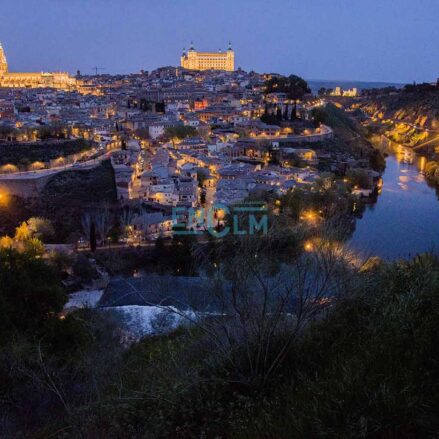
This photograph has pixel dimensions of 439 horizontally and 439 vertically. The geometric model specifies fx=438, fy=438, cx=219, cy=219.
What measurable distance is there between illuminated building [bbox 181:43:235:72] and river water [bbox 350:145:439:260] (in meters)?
35.8

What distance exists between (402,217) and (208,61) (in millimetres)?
42518

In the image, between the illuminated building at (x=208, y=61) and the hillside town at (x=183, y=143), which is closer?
the hillside town at (x=183, y=143)

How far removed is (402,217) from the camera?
11289mm

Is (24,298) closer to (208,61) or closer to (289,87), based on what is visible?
(289,87)

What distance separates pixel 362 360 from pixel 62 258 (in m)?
6.96

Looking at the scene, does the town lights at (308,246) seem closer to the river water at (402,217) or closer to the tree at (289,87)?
the river water at (402,217)

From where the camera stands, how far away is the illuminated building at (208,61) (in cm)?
4894

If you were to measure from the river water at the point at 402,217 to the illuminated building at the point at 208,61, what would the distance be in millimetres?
35848

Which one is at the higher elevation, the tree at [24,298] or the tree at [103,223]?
the tree at [24,298]

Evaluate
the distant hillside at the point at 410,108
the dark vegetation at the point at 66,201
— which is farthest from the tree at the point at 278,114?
the dark vegetation at the point at 66,201

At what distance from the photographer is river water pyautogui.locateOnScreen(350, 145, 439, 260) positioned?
9102mm

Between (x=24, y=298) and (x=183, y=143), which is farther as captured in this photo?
(x=183, y=143)

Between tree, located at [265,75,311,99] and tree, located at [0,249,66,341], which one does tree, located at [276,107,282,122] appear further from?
tree, located at [0,249,66,341]

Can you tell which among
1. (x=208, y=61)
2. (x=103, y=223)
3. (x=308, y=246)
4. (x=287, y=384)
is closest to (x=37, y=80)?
(x=208, y=61)
